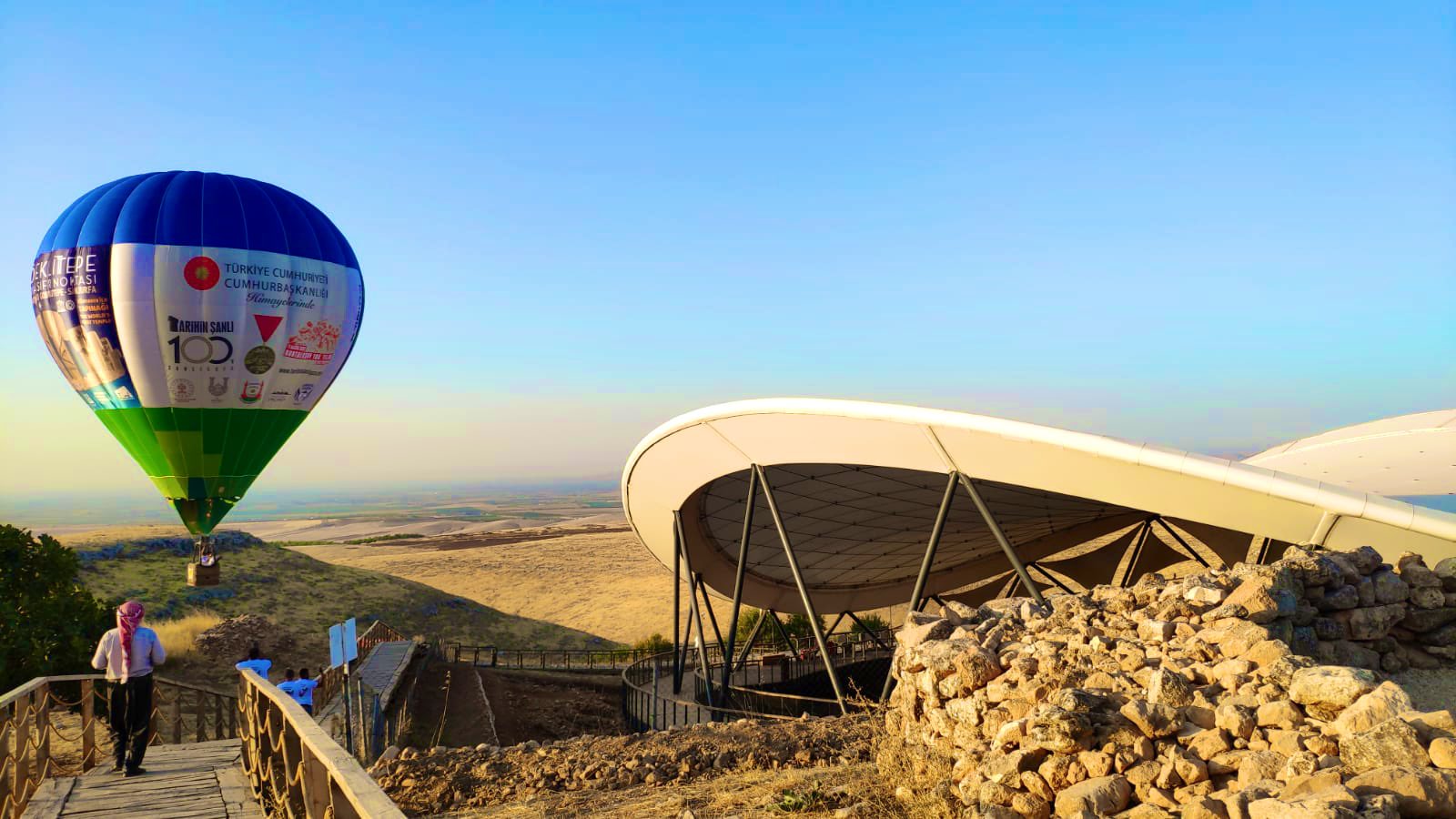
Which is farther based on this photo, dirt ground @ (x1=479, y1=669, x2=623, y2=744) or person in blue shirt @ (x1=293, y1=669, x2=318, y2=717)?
dirt ground @ (x1=479, y1=669, x2=623, y2=744)

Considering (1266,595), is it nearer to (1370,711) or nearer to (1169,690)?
(1169,690)

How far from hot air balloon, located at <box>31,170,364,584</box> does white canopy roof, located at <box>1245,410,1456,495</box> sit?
2533 centimetres

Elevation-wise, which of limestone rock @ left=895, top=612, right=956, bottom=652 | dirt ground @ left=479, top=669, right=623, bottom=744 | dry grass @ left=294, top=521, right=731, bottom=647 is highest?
limestone rock @ left=895, top=612, right=956, bottom=652

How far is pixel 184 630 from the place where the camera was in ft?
111

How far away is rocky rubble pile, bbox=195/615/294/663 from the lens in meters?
32.5

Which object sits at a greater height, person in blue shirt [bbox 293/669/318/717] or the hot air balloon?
the hot air balloon

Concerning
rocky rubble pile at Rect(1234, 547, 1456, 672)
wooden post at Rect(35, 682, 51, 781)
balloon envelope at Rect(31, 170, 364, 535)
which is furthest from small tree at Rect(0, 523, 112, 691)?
rocky rubble pile at Rect(1234, 547, 1456, 672)

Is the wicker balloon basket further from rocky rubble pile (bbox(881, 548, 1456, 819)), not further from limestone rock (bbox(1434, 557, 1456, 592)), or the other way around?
limestone rock (bbox(1434, 557, 1456, 592))

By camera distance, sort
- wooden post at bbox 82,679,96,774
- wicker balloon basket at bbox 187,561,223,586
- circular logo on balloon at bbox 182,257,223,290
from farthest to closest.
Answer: wicker balloon basket at bbox 187,561,223,586, circular logo on balloon at bbox 182,257,223,290, wooden post at bbox 82,679,96,774

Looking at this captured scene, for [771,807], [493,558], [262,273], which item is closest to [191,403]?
[262,273]

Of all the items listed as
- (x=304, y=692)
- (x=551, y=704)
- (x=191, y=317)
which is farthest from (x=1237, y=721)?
(x=191, y=317)

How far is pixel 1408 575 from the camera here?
8.38 metres

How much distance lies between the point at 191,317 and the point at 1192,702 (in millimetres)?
25117

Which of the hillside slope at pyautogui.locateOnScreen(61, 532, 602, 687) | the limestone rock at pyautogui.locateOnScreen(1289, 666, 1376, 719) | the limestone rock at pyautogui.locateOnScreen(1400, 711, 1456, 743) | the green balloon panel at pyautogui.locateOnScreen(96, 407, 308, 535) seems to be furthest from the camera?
the hillside slope at pyautogui.locateOnScreen(61, 532, 602, 687)
